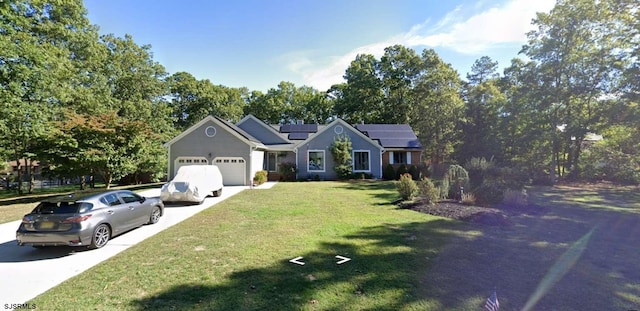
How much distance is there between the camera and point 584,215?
9.41 m

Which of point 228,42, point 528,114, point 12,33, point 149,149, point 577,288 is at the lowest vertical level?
point 577,288

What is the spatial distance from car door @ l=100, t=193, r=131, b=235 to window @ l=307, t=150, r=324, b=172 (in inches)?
685

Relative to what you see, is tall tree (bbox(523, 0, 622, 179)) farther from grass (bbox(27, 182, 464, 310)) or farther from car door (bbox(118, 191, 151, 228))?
car door (bbox(118, 191, 151, 228))

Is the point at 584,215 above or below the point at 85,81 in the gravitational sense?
below

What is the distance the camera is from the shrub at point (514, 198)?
34.5 ft

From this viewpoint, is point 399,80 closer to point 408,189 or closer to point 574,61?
point 574,61

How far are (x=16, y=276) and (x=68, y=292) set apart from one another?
1.72m

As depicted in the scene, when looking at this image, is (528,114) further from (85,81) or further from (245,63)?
(85,81)

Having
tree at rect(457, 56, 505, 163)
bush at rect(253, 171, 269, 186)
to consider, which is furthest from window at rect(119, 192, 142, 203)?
tree at rect(457, 56, 505, 163)

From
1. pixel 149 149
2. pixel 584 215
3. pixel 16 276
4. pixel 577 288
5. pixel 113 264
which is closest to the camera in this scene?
pixel 577 288

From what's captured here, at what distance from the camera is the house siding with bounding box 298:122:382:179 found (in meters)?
24.3

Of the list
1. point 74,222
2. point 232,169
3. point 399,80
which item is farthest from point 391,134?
point 74,222

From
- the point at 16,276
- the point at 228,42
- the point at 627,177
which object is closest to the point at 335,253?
the point at 16,276

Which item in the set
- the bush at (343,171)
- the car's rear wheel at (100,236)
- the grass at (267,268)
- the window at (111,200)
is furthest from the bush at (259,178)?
the car's rear wheel at (100,236)
